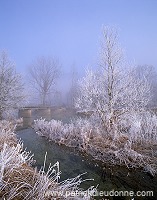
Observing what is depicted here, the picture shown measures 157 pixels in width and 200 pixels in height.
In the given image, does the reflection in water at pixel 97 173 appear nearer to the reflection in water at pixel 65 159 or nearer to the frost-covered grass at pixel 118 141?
the reflection in water at pixel 65 159

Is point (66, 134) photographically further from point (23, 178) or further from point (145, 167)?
point (23, 178)

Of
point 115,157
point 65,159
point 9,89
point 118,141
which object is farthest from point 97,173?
point 9,89

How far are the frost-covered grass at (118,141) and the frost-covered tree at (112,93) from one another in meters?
0.70

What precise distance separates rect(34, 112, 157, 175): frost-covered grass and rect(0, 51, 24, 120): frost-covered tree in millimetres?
7961

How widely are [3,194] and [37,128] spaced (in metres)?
12.6

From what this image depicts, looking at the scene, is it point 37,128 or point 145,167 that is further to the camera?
point 37,128

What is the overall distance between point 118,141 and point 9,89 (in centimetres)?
1432

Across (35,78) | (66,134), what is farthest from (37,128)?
(35,78)

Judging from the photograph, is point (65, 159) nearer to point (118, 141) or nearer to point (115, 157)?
point (115, 157)

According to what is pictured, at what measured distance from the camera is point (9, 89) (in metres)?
20.6

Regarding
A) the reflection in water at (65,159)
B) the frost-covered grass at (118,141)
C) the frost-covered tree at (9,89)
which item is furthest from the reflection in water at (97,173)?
the frost-covered tree at (9,89)

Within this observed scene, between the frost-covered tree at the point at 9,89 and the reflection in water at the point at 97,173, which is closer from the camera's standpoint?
the reflection in water at the point at 97,173

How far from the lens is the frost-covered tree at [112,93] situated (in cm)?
1155

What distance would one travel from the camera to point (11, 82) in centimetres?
2094
